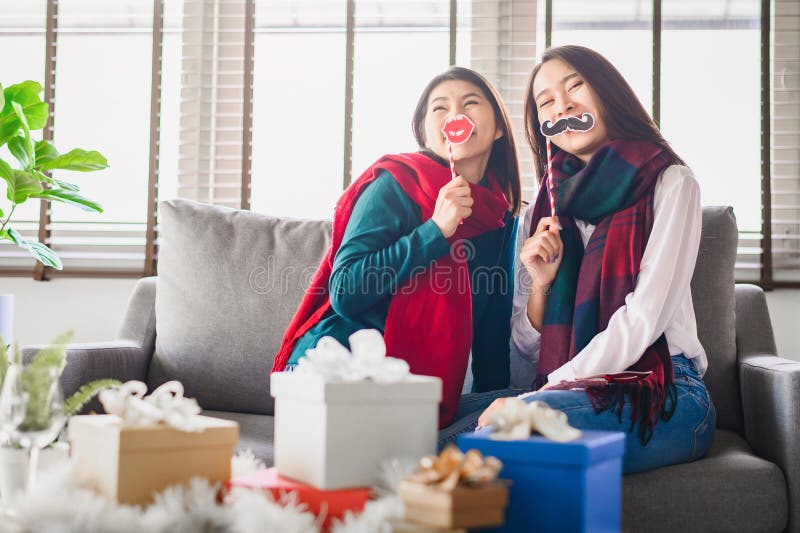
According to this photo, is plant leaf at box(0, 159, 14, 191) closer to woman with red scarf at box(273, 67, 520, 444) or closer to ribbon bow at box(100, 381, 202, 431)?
woman with red scarf at box(273, 67, 520, 444)

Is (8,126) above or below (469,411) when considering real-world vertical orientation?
above

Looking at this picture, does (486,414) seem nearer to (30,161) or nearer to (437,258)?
(437,258)

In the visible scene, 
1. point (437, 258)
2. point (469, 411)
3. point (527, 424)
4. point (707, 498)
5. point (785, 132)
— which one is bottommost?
point (707, 498)

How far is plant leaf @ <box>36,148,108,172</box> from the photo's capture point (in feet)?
7.01

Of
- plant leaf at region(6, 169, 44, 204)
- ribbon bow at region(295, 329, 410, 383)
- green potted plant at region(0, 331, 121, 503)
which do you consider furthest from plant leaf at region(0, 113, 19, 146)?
ribbon bow at region(295, 329, 410, 383)

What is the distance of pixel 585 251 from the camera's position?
1.68 metres

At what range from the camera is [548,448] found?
915 millimetres

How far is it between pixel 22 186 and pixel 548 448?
5.58 feet

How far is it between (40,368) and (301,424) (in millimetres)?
348

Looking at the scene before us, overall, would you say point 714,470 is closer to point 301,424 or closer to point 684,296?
point 684,296

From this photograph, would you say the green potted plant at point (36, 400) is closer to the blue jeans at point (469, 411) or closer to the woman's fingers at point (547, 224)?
the blue jeans at point (469, 411)

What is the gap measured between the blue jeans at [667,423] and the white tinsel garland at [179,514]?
0.60 meters

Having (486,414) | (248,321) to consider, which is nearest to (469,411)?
(486,414)

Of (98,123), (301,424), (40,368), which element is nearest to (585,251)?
(301,424)
